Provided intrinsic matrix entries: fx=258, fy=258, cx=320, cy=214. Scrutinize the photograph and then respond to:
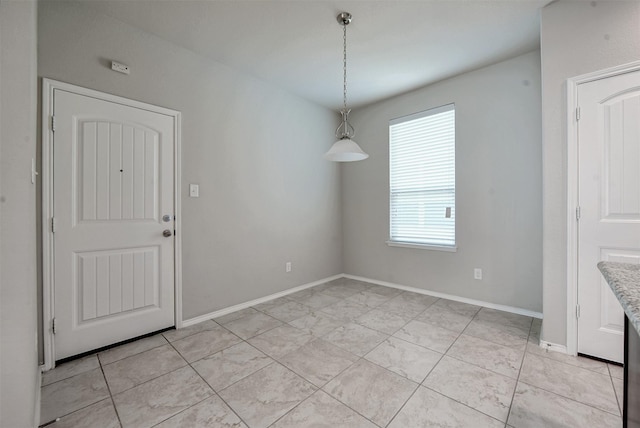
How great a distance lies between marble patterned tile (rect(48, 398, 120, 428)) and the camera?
1.40 meters

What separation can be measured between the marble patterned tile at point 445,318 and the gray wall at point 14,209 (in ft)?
9.26

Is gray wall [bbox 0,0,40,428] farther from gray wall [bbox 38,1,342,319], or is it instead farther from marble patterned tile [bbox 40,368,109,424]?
gray wall [bbox 38,1,342,319]

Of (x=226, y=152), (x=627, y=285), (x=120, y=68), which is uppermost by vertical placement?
(x=120, y=68)

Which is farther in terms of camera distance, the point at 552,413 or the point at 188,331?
the point at 188,331

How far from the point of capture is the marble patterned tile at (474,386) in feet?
4.93

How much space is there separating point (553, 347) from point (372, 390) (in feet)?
5.26

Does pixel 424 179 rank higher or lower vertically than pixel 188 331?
higher

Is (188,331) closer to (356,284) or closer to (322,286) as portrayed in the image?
(322,286)

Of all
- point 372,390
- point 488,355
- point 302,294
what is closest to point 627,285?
point 372,390

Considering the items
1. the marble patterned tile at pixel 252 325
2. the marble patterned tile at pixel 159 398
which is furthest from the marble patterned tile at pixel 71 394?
the marble patterned tile at pixel 252 325

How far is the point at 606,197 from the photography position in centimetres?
189

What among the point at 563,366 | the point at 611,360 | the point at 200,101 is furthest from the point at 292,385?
the point at 200,101

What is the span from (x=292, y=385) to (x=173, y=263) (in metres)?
1.64

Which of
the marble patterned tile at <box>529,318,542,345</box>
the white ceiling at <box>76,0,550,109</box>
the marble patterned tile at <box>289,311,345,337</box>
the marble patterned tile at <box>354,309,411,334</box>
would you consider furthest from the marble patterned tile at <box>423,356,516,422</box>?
the white ceiling at <box>76,0,550,109</box>
